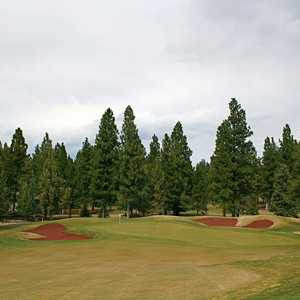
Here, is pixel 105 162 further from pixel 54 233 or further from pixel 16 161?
pixel 54 233

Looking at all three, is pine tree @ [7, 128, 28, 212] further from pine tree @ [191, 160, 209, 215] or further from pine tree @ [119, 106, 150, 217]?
pine tree @ [191, 160, 209, 215]

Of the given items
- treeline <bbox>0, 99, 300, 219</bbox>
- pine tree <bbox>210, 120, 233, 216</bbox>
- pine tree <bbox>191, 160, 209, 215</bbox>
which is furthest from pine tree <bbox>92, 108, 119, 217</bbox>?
pine tree <bbox>191, 160, 209, 215</bbox>

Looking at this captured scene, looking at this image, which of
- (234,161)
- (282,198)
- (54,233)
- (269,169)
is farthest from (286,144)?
(54,233)

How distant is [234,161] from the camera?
254 feet

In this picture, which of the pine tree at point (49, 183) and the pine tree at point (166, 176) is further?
the pine tree at point (166, 176)

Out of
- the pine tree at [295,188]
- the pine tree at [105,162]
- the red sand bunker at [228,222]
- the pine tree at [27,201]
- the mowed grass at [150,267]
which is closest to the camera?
the mowed grass at [150,267]

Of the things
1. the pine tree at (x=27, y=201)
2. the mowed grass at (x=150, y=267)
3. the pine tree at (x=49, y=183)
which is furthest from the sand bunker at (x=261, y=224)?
the pine tree at (x=27, y=201)

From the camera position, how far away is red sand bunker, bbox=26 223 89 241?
44478 millimetres

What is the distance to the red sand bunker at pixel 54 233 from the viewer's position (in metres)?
44.5

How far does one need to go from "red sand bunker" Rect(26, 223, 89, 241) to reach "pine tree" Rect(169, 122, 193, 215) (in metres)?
37.9

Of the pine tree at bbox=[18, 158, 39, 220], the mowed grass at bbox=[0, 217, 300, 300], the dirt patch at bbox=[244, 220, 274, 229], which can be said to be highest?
the pine tree at bbox=[18, 158, 39, 220]

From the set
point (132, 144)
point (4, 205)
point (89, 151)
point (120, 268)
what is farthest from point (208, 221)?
point (89, 151)

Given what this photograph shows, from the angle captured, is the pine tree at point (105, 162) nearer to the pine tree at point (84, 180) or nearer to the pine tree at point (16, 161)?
the pine tree at point (84, 180)

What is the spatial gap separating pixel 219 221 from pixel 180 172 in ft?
89.9
